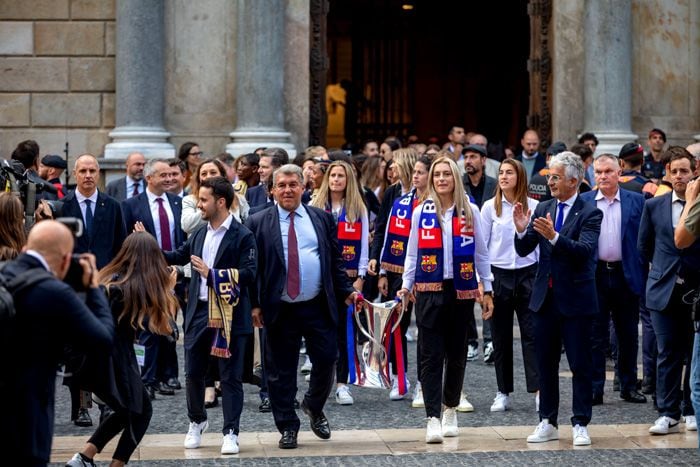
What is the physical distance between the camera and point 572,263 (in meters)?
9.14

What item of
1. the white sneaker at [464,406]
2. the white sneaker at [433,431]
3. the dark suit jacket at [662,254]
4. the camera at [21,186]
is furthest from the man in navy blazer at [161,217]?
the dark suit jacket at [662,254]

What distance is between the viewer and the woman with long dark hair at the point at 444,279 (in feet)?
30.5

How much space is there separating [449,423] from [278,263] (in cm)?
161

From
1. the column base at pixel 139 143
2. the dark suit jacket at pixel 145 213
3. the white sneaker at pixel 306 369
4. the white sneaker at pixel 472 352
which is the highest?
the column base at pixel 139 143

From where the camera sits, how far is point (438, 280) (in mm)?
9336

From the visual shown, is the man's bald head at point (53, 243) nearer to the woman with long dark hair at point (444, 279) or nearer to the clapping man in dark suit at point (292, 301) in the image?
the clapping man in dark suit at point (292, 301)

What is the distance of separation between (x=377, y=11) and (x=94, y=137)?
31.7 feet

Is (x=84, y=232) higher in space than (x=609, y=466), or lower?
higher

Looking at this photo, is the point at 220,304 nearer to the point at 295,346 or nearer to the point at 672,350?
the point at 295,346

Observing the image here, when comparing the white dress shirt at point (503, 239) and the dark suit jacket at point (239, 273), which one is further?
the white dress shirt at point (503, 239)

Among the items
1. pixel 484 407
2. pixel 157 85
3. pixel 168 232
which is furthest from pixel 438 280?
pixel 157 85

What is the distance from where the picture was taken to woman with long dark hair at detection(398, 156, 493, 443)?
366 inches

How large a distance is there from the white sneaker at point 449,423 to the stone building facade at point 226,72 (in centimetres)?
803

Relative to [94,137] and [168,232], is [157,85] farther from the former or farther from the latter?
[168,232]
